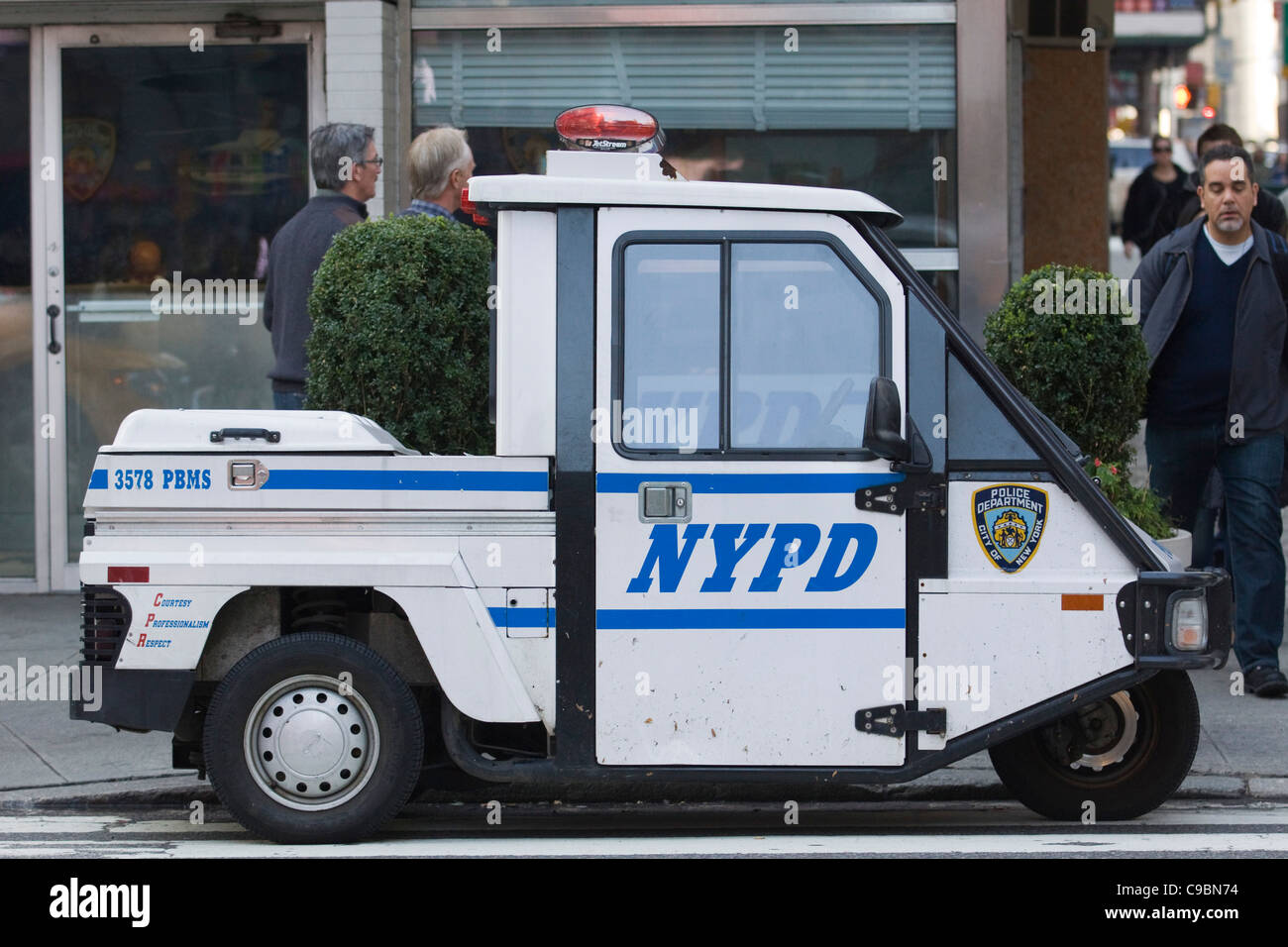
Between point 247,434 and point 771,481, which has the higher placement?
point 247,434

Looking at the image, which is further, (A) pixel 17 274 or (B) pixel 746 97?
(A) pixel 17 274

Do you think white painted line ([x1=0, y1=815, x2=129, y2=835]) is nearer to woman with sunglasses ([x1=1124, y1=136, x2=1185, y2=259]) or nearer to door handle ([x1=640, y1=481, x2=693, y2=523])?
door handle ([x1=640, y1=481, x2=693, y2=523])

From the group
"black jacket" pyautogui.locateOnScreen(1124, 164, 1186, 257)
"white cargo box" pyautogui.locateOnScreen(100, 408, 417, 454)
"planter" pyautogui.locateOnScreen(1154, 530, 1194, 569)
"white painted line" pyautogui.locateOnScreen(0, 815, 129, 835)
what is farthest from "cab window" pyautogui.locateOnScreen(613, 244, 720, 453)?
"black jacket" pyautogui.locateOnScreen(1124, 164, 1186, 257)

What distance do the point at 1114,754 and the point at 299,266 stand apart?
396 centimetres

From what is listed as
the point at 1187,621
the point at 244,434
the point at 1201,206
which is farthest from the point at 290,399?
the point at 1201,206

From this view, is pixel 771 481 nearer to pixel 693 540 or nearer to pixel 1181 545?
pixel 693 540

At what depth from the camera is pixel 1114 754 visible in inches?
231

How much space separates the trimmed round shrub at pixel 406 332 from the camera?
21.4 feet

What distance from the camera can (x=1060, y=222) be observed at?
1205 centimetres

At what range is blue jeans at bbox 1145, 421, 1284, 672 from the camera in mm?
7746

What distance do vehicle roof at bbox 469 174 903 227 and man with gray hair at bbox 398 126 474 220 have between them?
7.47 ft

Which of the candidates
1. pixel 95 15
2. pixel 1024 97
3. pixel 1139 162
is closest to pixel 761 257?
pixel 95 15

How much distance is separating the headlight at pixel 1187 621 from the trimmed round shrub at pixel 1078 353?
7.33ft

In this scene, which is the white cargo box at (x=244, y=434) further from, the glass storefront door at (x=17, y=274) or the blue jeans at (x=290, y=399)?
the glass storefront door at (x=17, y=274)
